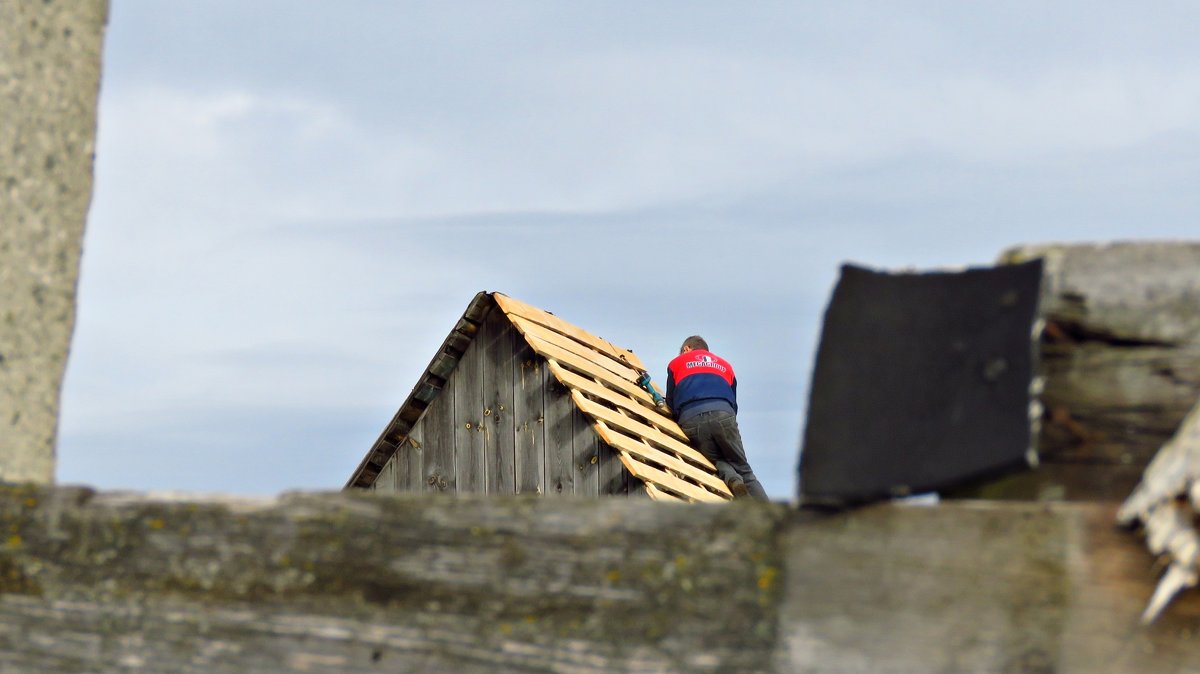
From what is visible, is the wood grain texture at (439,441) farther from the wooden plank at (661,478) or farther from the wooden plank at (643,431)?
the wooden plank at (661,478)

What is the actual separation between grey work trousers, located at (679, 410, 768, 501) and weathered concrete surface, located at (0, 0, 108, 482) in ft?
27.8

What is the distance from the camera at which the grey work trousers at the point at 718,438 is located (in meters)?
10.6

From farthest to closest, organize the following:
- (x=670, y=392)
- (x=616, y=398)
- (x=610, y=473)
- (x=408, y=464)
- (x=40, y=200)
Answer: (x=670, y=392), (x=408, y=464), (x=616, y=398), (x=610, y=473), (x=40, y=200)

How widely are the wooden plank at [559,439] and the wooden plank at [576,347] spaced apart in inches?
20.3

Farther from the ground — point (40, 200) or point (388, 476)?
point (40, 200)

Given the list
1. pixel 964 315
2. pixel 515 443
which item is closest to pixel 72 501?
pixel 964 315

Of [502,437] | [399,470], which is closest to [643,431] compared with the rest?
[502,437]

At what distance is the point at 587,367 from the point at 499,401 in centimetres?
84

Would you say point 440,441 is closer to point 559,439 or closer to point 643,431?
point 559,439

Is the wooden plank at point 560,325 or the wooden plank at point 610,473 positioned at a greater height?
the wooden plank at point 560,325

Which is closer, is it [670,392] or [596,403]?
[596,403]

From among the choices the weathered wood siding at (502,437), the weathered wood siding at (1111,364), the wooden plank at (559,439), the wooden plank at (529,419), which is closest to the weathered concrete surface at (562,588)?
the weathered wood siding at (1111,364)

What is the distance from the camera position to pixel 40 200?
244 cm


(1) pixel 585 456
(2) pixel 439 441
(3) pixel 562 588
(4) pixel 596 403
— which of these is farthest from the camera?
(2) pixel 439 441
